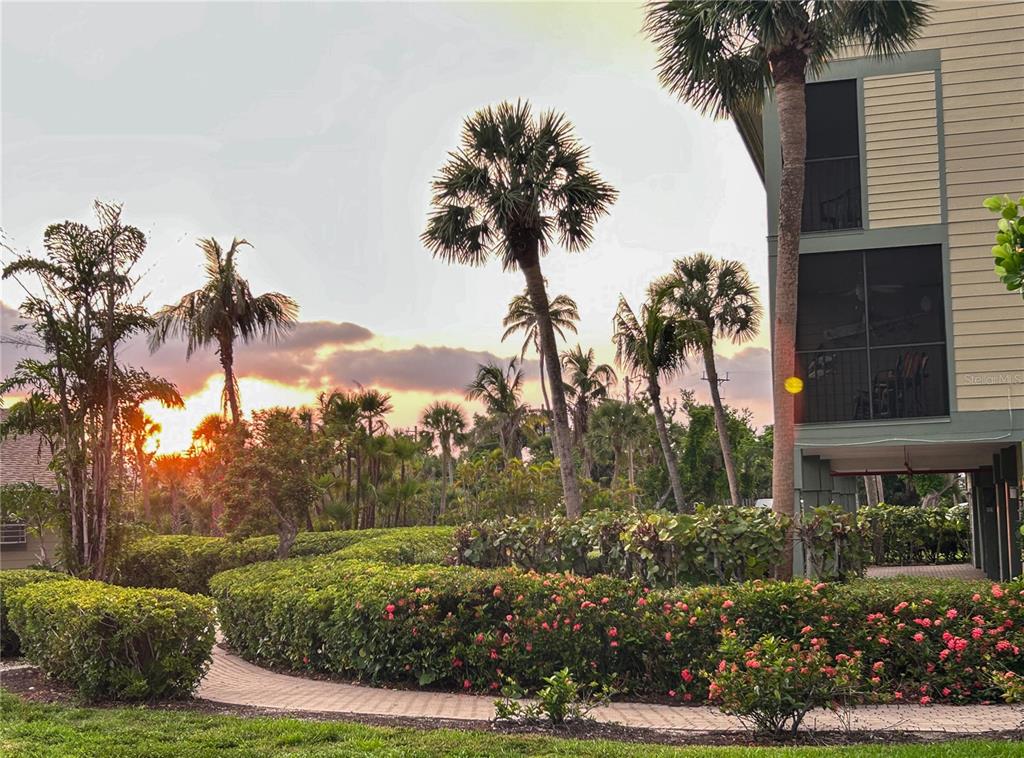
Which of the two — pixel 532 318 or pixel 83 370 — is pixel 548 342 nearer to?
pixel 83 370

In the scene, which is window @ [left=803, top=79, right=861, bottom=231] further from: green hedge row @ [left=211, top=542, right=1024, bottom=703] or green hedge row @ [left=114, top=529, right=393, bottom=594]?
green hedge row @ [left=114, top=529, right=393, bottom=594]

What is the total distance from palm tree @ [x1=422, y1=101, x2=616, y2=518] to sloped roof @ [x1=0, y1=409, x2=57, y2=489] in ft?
41.8

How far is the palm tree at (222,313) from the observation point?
2589 cm

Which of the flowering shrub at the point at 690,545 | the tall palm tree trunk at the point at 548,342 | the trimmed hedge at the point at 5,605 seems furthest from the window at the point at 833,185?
the trimmed hedge at the point at 5,605

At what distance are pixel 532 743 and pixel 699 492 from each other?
40173mm

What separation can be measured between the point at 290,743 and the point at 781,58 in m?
10.6

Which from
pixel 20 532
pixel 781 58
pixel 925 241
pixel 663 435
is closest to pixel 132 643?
pixel 781 58

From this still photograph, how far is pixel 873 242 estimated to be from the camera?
14.9 meters

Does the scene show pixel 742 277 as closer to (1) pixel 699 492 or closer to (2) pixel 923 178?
(2) pixel 923 178

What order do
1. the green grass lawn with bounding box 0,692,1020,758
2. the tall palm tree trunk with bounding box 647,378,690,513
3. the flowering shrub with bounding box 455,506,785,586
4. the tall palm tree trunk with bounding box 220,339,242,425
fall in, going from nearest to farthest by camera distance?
1. the green grass lawn with bounding box 0,692,1020,758
2. the flowering shrub with bounding box 455,506,785,586
3. the tall palm tree trunk with bounding box 647,378,690,513
4. the tall palm tree trunk with bounding box 220,339,242,425

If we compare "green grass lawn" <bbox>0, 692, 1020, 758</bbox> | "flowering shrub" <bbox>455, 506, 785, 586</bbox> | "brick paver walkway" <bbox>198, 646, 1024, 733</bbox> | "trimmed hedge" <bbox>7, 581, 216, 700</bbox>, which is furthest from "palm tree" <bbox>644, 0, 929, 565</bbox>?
"trimmed hedge" <bbox>7, 581, 216, 700</bbox>

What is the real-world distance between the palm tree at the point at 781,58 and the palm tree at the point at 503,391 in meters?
24.4

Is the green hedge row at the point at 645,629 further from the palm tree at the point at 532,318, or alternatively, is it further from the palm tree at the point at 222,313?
the palm tree at the point at 532,318

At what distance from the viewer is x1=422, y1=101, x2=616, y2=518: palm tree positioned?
1811 centimetres
